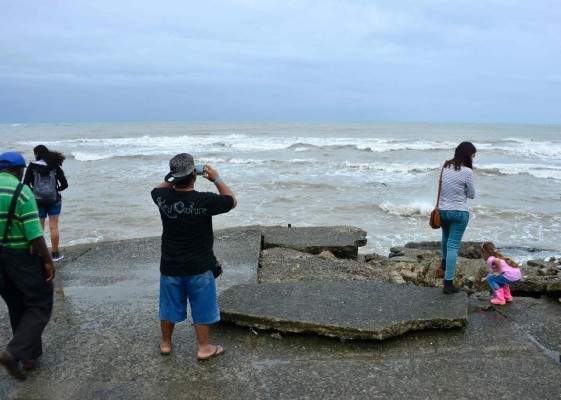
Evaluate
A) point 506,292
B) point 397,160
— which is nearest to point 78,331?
point 506,292

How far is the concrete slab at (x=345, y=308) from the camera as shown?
383cm

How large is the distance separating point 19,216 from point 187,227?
1070 mm

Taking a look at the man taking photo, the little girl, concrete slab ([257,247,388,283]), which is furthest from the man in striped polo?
the little girl

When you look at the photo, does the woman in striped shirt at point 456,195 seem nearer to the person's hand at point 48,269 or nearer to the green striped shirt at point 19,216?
the person's hand at point 48,269

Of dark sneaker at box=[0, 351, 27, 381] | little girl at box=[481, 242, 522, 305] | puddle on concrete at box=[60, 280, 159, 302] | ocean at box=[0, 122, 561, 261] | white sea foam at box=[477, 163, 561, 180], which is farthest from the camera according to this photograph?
white sea foam at box=[477, 163, 561, 180]

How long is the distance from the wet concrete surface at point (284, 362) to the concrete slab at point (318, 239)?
9.24ft

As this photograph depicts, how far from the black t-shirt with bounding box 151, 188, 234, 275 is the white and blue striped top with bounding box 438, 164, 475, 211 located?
2.39 metres

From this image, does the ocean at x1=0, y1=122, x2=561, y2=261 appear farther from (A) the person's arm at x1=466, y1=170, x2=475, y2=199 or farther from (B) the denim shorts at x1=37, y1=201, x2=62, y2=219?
(A) the person's arm at x1=466, y1=170, x2=475, y2=199

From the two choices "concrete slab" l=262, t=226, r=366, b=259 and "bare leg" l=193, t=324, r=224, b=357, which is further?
"concrete slab" l=262, t=226, r=366, b=259

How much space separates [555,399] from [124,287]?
4131 mm

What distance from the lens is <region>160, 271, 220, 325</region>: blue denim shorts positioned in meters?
3.43

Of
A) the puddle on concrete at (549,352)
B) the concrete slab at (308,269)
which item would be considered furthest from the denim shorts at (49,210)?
the puddle on concrete at (549,352)

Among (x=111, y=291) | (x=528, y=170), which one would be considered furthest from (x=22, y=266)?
(x=528, y=170)

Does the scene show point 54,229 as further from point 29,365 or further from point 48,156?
point 29,365
